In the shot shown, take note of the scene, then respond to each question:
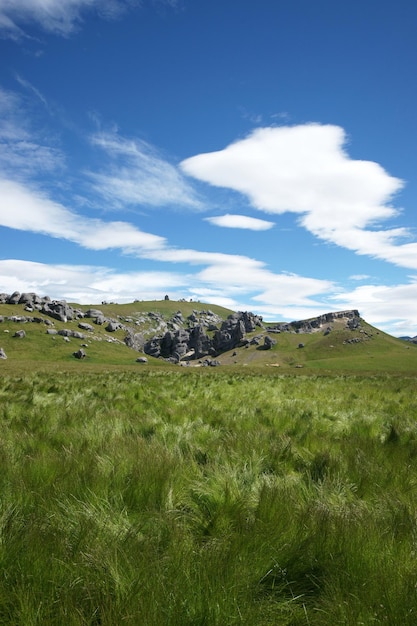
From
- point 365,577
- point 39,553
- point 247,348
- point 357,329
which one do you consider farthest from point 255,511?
point 357,329

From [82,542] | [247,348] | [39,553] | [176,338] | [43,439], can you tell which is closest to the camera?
[39,553]

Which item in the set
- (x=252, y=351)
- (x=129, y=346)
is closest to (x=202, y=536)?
(x=129, y=346)

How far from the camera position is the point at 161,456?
4137mm

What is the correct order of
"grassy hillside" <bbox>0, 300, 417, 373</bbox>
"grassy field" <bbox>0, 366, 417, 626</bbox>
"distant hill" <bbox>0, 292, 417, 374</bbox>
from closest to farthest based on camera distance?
1. "grassy field" <bbox>0, 366, 417, 626</bbox>
2. "grassy hillside" <bbox>0, 300, 417, 373</bbox>
3. "distant hill" <bbox>0, 292, 417, 374</bbox>

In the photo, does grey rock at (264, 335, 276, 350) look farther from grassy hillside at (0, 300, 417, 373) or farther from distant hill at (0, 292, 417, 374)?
grassy hillside at (0, 300, 417, 373)

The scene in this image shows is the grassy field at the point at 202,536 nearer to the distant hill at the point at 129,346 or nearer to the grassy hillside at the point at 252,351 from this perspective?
the grassy hillside at the point at 252,351

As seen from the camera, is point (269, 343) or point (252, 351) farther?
point (269, 343)

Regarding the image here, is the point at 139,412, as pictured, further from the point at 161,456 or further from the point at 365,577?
the point at 365,577

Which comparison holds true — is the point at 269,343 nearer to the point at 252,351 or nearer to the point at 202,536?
the point at 252,351

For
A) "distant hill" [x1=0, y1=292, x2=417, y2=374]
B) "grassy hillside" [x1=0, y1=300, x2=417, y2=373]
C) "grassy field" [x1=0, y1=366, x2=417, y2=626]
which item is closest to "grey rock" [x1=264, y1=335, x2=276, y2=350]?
"distant hill" [x1=0, y1=292, x2=417, y2=374]

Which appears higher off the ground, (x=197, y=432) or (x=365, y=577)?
(x=365, y=577)

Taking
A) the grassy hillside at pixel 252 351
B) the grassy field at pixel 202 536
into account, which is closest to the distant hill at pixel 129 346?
the grassy hillside at pixel 252 351

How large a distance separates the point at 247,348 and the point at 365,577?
173976 millimetres

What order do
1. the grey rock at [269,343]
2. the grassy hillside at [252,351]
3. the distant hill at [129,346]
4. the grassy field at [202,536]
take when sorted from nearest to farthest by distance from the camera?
1. the grassy field at [202,536]
2. the grassy hillside at [252,351]
3. the distant hill at [129,346]
4. the grey rock at [269,343]
